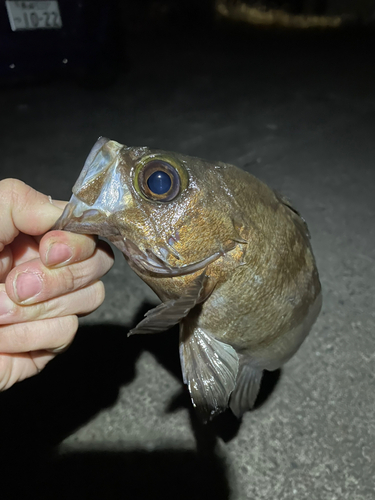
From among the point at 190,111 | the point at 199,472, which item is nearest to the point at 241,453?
the point at 199,472

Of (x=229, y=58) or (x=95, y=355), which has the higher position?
(x=229, y=58)

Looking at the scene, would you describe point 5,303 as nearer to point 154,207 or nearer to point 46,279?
point 46,279

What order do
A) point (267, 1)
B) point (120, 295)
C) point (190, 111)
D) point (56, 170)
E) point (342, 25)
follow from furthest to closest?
point (267, 1) < point (342, 25) < point (190, 111) < point (56, 170) < point (120, 295)

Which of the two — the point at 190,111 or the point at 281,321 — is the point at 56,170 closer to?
the point at 190,111

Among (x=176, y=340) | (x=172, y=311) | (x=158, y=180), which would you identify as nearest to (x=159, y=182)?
(x=158, y=180)

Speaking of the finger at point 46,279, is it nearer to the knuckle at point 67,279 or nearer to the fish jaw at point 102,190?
the knuckle at point 67,279

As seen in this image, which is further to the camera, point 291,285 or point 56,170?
point 56,170

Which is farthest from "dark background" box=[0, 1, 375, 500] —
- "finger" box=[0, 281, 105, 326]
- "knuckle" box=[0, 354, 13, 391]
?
"finger" box=[0, 281, 105, 326]

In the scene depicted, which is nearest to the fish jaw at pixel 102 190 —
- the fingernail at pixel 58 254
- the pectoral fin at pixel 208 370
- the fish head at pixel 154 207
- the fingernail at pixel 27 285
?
the fish head at pixel 154 207
